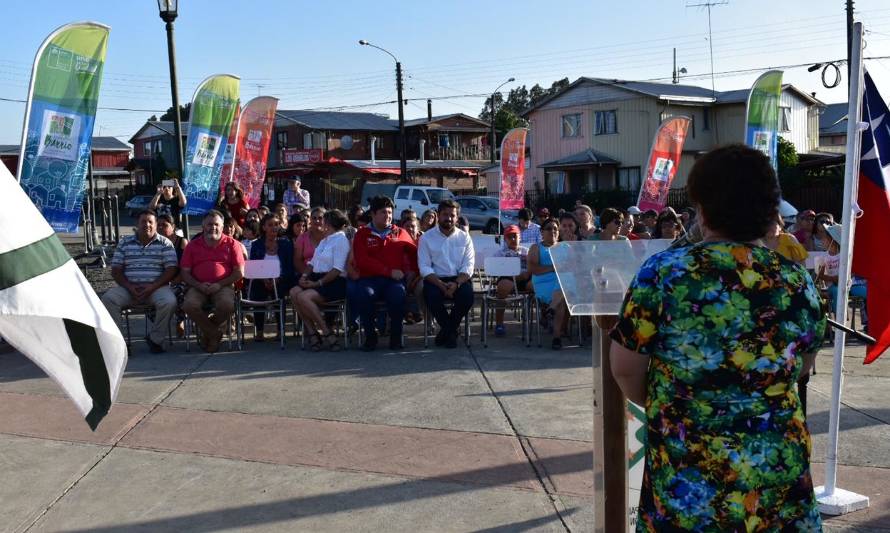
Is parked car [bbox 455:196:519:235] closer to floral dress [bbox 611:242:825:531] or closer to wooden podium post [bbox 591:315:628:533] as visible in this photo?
wooden podium post [bbox 591:315:628:533]

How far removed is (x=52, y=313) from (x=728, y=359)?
5.58 ft

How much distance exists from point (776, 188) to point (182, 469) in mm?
4036

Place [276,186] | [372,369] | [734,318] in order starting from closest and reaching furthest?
1. [734,318]
2. [372,369]
3. [276,186]

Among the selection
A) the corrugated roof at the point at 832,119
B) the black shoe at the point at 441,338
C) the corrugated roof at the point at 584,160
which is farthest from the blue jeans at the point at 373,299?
the corrugated roof at the point at 832,119

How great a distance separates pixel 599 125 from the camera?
43438 millimetres

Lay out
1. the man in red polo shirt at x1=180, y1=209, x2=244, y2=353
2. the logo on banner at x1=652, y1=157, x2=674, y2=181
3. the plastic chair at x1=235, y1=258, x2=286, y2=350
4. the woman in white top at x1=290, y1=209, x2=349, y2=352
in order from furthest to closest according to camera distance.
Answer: the logo on banner at x1=652, y1=157, x2=674, y2=181 < the plastic chair at x1=235, y1=258, x2=286, y2=350 < the woman in white top at x1=290, y1=209, x2=349, y2=352 < the man in red polo shirt at x1=180, y1=209, x2=244, y2=353

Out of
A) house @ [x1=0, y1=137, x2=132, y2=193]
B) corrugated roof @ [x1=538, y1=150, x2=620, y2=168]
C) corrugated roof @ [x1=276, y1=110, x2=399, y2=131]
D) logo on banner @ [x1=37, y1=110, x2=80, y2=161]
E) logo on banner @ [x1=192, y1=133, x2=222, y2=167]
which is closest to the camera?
logo on banner @ [x1=37, y1=110, x2=80, y2=161]

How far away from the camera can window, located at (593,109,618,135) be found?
140ft

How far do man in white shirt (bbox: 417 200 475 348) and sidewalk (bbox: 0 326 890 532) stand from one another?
90cm

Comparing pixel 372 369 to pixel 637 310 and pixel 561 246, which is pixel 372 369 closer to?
pixel 561 246

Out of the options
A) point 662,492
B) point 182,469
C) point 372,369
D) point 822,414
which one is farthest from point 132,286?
point 662,492

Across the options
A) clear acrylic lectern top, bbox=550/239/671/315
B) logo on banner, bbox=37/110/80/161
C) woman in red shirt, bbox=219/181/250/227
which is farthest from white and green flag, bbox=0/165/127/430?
woman in red shirt, bbox=219/181/250/227

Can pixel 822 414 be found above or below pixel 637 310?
below

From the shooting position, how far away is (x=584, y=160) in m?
42.7
